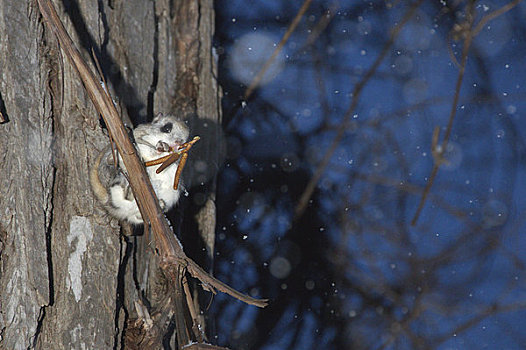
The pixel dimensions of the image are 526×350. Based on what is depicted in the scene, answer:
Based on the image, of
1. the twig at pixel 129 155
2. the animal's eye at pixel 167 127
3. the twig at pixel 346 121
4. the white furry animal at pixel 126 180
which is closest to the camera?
the twig at pixel 129 155

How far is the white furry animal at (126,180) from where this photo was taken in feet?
3.64

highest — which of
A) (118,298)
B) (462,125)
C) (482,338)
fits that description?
(118,298)

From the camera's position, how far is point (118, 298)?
1165 millimetres

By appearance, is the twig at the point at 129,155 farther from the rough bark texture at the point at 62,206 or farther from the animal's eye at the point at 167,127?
the animal's eye at the point at 167,127

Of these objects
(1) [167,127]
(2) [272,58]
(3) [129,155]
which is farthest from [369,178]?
(3) [129,155]

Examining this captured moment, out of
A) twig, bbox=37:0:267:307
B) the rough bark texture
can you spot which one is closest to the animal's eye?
the rough bark texture

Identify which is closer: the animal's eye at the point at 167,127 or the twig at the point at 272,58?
Result: the animal's eye at the point at 167,127

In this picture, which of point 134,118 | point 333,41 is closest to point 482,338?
point 333,41

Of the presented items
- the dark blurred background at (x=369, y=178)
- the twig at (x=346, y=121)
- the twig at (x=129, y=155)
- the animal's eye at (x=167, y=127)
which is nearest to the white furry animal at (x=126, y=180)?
the animal's eye at (x=167, y=127)

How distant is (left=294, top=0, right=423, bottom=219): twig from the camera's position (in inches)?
102

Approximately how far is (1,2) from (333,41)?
6.66 ft

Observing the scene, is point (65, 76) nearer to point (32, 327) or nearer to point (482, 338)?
point (32, 327)

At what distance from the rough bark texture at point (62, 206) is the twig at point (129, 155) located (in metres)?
0.06

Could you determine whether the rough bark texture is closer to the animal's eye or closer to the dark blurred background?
the animal's eye
